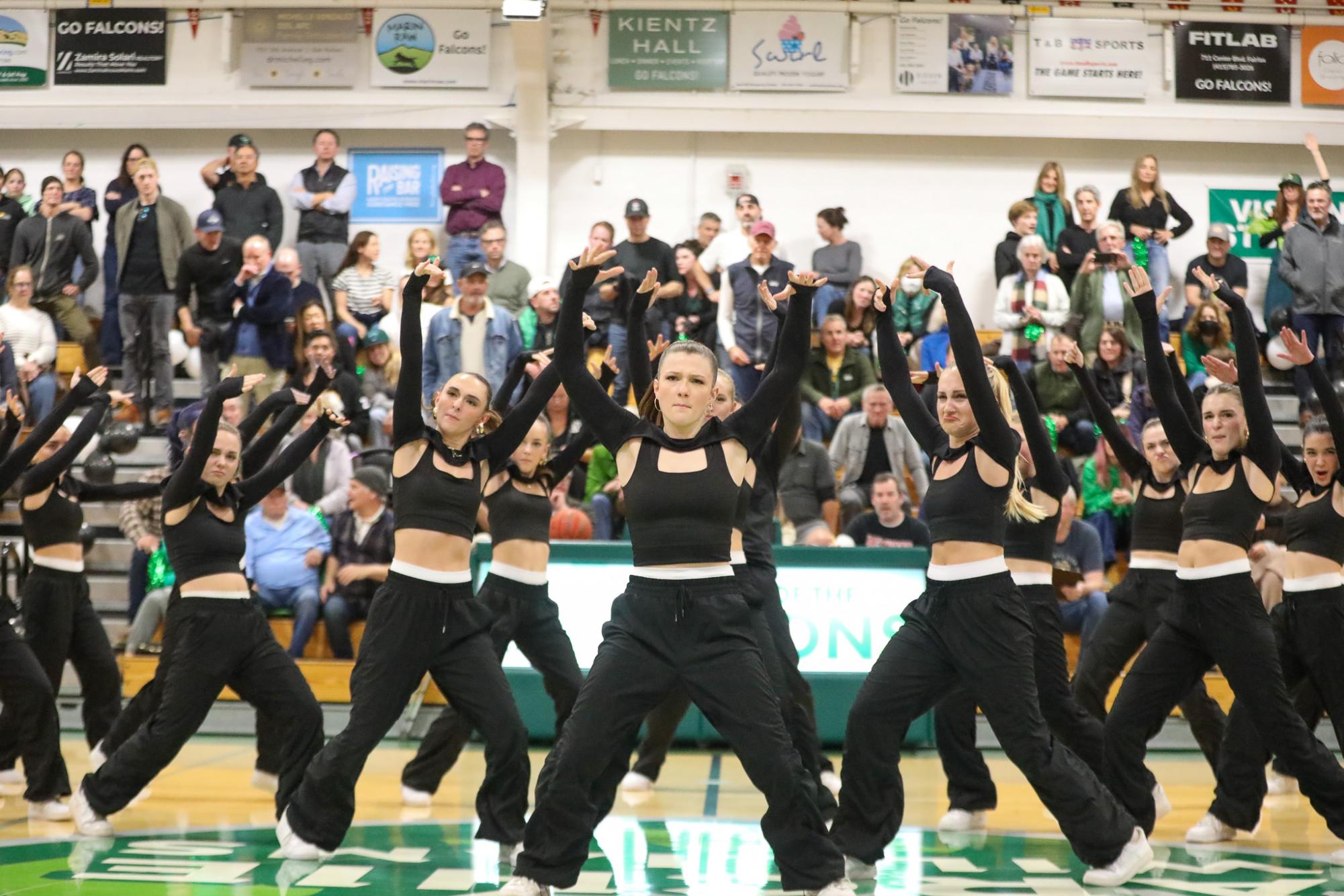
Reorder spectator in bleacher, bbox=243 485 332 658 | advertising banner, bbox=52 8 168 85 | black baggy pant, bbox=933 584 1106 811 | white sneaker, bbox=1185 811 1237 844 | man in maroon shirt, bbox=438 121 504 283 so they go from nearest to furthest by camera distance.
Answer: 1. black baggy pant, bbox=933 584 1106 811
2. white sneaker, bbox=1185 811 1237 844
3. spectator in bleacher, bbox=243 485 332 658
4. man in maroon shirt, bbox=438 121 504 283
5. advertising banner, bbox=52 8 168 85

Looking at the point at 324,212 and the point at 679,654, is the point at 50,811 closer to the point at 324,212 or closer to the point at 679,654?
the point at 679,654

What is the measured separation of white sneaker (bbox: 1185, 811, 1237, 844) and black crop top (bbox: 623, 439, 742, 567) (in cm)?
306

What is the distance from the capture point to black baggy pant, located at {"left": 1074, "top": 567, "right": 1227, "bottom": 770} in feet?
21.7

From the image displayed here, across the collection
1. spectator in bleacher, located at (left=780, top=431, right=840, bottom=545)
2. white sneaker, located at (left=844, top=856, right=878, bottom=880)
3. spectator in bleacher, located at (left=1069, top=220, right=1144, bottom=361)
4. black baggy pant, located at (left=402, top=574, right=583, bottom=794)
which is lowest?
white sneaker, located at (left=844, top=856, right=878, bottom=880)

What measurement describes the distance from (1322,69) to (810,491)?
32.0ft

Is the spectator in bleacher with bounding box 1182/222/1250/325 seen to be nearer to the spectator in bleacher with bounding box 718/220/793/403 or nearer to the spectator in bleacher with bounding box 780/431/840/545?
the spectator in bleacher with bounding box 718/220/793/403

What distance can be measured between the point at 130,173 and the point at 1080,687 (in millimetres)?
11236

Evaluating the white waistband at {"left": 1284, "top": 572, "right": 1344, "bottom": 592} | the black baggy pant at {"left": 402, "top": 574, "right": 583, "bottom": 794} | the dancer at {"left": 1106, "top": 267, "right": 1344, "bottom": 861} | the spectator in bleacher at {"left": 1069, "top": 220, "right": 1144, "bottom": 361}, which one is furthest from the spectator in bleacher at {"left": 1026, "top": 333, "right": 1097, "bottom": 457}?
the black baggy pant at {"left": 402, "top": 574, "right": 583, "bottom": 794}

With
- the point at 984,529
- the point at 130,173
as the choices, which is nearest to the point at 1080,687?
the point at 984,529

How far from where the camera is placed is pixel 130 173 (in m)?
14.2

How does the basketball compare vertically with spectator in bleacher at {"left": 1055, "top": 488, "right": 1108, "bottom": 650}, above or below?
above

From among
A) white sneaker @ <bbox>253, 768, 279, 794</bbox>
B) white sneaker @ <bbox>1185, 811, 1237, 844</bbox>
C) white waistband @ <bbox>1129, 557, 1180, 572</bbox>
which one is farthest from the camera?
white sneaker @ <bbox>253, 768, 279, 794</bbox>

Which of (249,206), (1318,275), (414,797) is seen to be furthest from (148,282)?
(1318,275)

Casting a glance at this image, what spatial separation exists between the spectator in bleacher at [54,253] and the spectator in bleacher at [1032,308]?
29.2 ft
